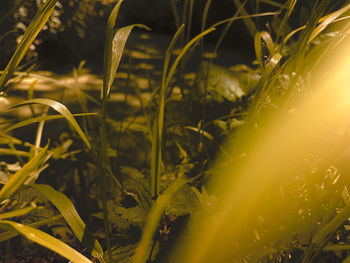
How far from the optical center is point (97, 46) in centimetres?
346

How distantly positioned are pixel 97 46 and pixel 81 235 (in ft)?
10.2

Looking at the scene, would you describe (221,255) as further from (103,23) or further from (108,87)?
(103,23)

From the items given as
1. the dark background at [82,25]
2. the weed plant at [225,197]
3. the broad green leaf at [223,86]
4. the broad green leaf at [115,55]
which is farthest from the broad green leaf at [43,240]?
the broad green leaf at [223,86]

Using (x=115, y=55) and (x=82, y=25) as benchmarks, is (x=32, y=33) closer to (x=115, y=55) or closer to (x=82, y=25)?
(x=115, y=55)

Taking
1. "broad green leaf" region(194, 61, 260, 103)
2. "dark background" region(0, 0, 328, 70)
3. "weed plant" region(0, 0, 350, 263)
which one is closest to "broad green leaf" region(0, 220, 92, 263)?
"weed plant" region(0, 0, 350, 263)

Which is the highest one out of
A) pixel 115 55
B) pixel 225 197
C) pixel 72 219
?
pixel 115 55

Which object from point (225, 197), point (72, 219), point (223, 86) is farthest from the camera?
point (223, 86)

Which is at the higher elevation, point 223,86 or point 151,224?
point 151,224

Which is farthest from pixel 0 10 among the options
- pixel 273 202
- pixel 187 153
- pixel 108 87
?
pixel 273 202

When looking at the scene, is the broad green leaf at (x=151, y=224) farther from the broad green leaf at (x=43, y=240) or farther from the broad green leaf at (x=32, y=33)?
the broad green leaf at (x=32, y=33)

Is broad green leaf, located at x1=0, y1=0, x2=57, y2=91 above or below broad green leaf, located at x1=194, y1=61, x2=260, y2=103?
above

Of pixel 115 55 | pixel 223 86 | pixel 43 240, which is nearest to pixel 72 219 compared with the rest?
pixel 43 240

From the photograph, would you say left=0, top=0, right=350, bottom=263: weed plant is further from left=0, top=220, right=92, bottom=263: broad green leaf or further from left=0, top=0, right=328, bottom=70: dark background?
left=0, top=0, right=328, bottom=70: dark background

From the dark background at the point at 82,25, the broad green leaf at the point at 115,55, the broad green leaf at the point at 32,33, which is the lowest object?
the dark background at the point at 82,25
